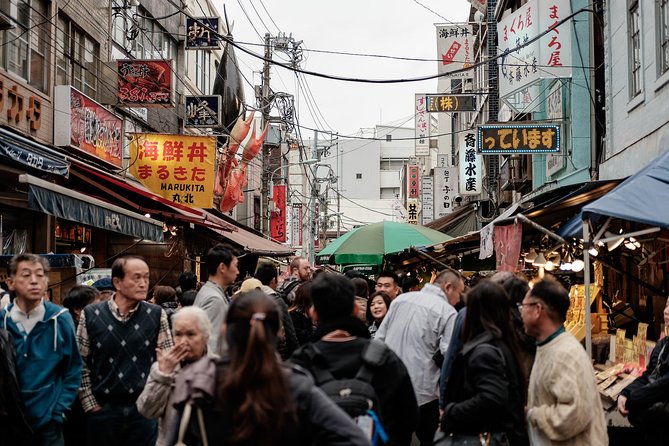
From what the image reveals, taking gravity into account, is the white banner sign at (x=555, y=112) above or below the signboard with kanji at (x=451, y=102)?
below

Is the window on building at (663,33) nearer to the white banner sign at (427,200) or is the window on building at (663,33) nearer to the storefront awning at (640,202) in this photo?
the storefront awning at (640,202)

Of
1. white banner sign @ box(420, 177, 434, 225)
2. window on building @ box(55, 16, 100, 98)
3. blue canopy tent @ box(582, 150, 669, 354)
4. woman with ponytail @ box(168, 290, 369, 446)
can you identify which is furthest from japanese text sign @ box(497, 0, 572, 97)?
white banner sign @ box(420, 177, 434, 225)

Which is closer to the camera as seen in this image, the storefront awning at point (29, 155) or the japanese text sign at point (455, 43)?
the storefront awning at point (29, 155)

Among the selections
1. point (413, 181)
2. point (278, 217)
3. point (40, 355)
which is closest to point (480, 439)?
point (40, 355)

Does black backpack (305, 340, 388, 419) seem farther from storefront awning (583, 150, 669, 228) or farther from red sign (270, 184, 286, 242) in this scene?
red sign (270, 184, 286, 242)

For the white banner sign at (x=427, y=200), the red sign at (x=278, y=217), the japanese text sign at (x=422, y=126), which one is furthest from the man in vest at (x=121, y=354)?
the red sign at (x=278, y=217)

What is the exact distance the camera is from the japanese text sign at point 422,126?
46.7 meters

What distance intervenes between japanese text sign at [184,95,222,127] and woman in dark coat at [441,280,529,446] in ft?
64.7

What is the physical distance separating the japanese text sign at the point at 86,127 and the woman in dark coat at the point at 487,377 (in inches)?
479

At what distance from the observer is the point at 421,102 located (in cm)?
4812

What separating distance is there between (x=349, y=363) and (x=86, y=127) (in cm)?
1374

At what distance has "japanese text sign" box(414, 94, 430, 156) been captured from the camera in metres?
46.7

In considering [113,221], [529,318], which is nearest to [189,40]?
[113,221]

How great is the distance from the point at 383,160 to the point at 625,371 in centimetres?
8628
